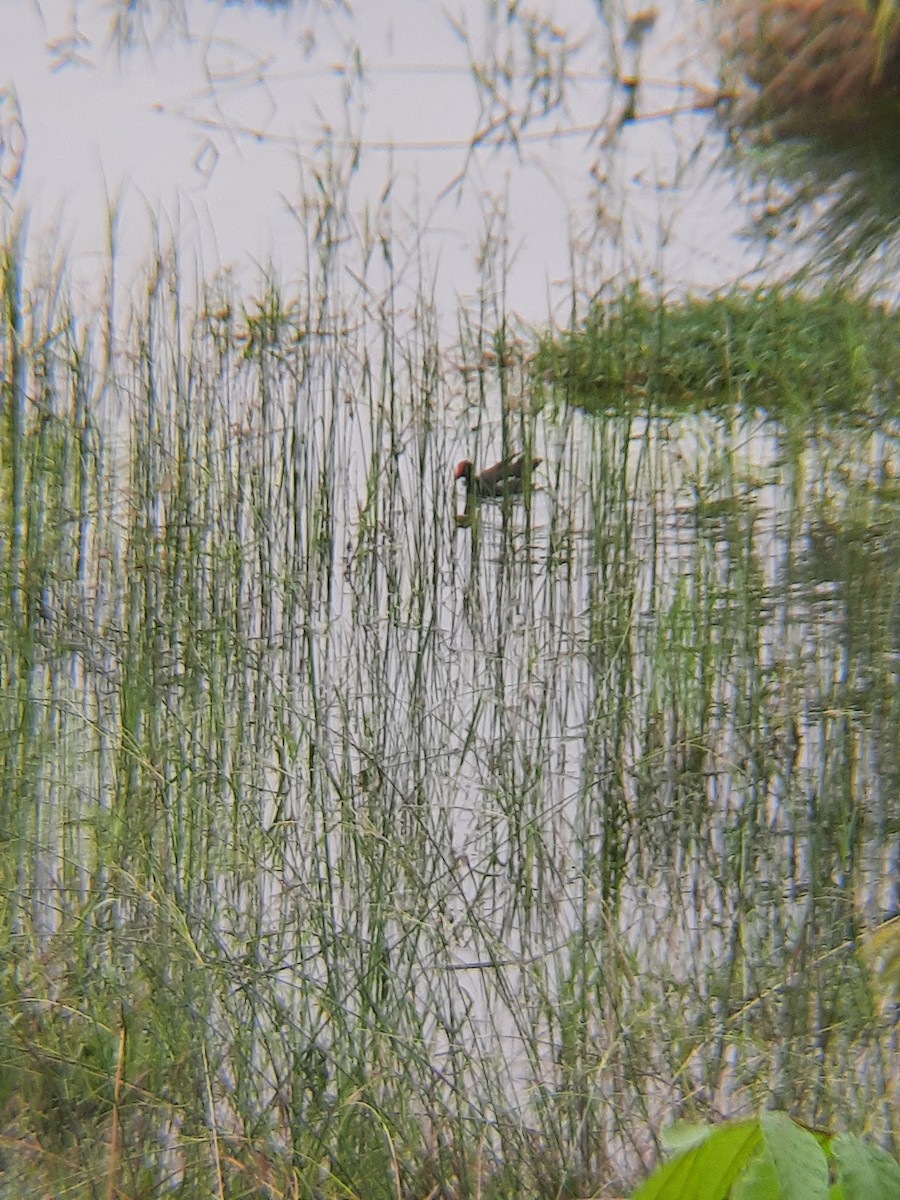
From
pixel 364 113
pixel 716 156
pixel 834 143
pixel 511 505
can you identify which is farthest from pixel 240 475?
pixel 834 143

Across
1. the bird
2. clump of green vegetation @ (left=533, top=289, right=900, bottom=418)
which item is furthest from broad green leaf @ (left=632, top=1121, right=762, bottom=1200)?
clump of green vegetation @ (left=533, top=289, right=900, bottom=418)

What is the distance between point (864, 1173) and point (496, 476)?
1536mm

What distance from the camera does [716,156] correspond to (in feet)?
6.18

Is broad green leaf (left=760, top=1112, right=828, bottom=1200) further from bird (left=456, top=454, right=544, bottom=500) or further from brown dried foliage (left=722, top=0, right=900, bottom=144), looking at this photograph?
bird (left=456, top=454, right=544, bottom=500)

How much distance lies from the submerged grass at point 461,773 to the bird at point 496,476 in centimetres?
3

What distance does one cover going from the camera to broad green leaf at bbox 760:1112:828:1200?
2.06 ft

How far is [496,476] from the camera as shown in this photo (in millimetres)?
2068

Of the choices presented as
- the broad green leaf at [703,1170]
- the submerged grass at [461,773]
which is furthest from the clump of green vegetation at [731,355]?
the broad green leaf at [703,1170]

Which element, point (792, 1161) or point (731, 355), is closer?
point (792, 1161)

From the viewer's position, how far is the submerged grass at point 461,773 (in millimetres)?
1907

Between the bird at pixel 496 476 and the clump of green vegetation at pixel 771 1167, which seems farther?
the bird at pixel 496 476

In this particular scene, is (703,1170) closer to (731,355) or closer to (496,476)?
(496,476)

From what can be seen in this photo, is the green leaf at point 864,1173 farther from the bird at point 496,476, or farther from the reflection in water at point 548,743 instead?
the bird at point 496,476

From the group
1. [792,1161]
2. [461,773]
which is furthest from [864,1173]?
[461,773]
